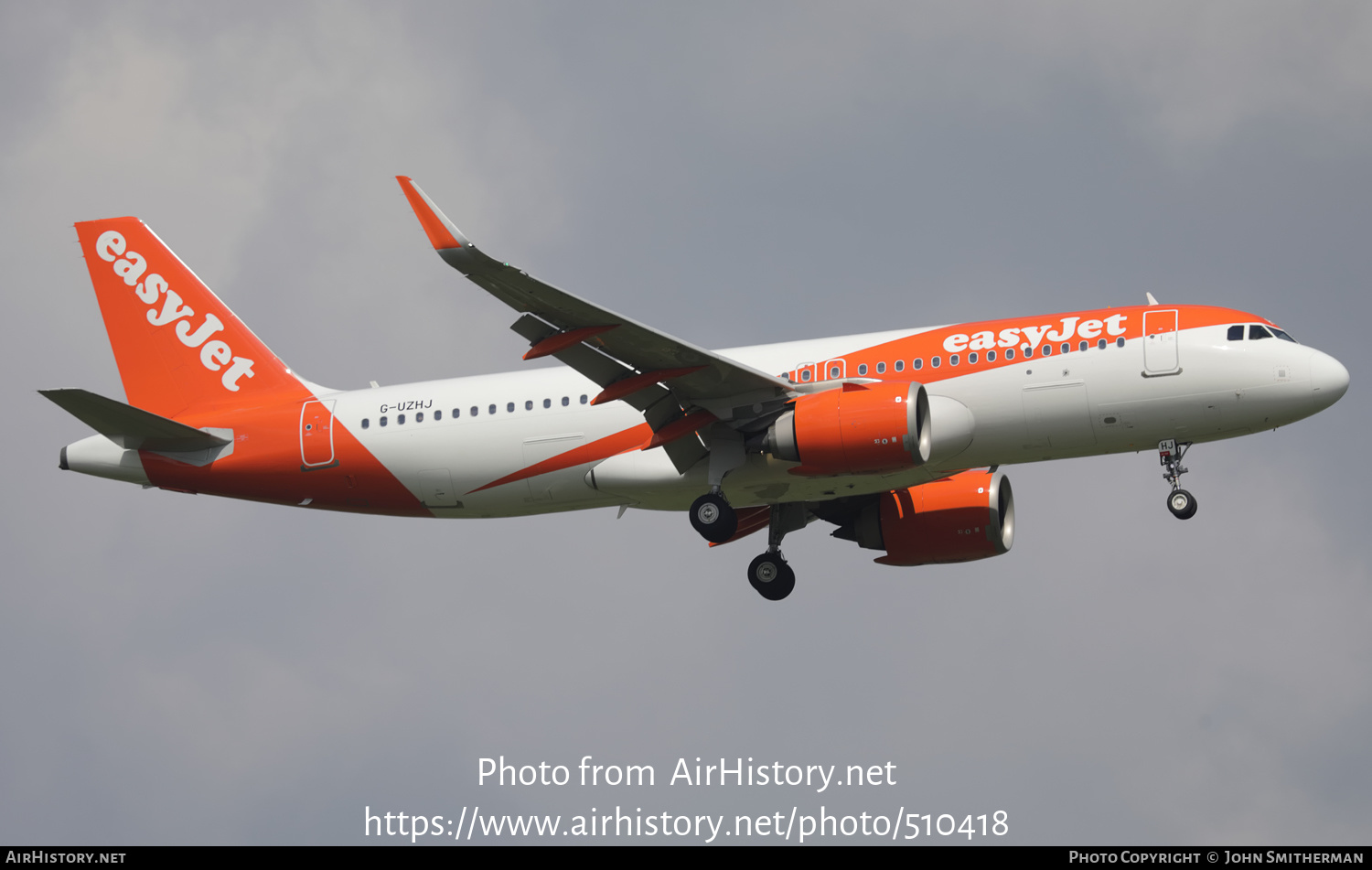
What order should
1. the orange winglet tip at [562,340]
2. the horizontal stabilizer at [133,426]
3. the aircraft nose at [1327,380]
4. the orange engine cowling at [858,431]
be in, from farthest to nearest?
1. the horizontal stabilizer at [133,426]
2. the aircraft nose at [1327,380]
3. the orange engine cowling at [858,431]
4. the orange winglet tip at [562,340]

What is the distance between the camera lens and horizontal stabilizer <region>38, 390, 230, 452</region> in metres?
34.3

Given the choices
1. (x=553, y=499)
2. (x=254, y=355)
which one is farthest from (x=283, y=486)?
(x=553, y=499)

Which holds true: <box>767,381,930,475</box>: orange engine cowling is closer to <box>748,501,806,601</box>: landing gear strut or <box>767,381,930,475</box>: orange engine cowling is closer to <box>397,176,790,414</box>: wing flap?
<box>397,176,790,414</box>: wing flap

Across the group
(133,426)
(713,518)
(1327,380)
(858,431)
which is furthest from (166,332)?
(1327,380)

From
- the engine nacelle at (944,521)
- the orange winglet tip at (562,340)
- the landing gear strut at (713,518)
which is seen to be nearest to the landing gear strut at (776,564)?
the engine nacelle at (944,521)

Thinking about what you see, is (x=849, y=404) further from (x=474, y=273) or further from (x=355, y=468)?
(x=355, y=468)

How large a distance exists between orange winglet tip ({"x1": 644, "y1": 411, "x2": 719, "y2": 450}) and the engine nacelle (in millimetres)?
6934

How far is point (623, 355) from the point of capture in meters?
31.6

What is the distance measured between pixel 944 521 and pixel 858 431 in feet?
23.8

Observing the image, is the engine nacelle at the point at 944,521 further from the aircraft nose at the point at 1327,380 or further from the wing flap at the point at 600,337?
the aircraft nose at the point at 1327,380

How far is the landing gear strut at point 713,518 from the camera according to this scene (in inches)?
1296

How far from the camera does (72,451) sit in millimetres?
36781

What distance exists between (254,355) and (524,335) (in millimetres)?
11593

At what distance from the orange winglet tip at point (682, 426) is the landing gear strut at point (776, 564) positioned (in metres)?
5.07
